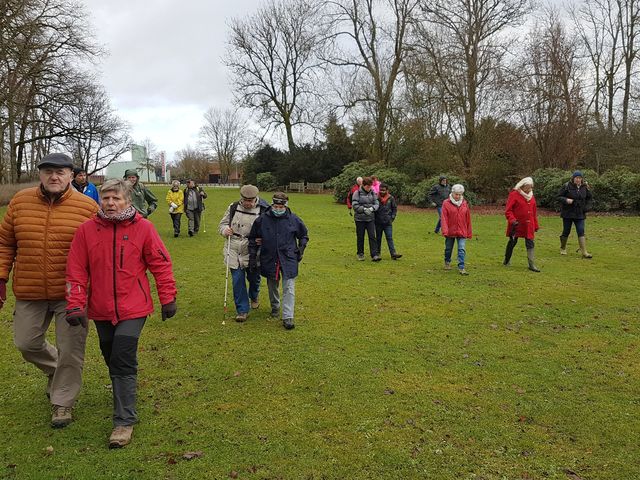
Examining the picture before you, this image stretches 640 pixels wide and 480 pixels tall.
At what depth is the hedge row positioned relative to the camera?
68.4 ft

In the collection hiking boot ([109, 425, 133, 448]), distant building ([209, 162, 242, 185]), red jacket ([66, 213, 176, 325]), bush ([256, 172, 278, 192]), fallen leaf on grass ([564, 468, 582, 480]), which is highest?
distant building ([209, 162, 242, 185])

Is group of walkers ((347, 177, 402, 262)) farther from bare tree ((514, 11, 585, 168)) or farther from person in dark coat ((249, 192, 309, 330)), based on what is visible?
bare tree ((514, 11, 585, 168))

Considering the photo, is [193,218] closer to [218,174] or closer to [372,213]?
[372,213]

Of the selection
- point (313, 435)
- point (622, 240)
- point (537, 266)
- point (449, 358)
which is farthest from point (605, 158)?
point (313, 435)

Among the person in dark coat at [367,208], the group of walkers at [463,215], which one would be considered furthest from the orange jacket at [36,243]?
the person in dark coat at [367,208]

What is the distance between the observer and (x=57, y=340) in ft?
13.1

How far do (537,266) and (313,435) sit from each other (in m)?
8.45

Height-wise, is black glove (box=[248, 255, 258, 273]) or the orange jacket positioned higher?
the orange jacket

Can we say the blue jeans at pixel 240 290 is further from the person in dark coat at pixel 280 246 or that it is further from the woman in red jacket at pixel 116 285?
the woman in red jacket at pixel 116 285

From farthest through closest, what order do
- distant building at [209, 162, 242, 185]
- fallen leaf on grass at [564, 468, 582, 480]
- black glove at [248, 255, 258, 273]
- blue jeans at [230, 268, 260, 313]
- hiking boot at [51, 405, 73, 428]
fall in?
1. distant building at [209, 162, 242, 185]
2. blue jeans at [230, 268, 260, 313]
3. black glove at [248, 255, 258, 273]
4. hiking boot at [51, 405, 73, 428]
5. fallen leaf on grass at [564, 468, 582, 480]

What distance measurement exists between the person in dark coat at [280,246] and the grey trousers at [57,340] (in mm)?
2890

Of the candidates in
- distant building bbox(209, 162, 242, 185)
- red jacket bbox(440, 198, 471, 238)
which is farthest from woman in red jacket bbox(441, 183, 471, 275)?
distant building bbox(209, 162, 242, 185)

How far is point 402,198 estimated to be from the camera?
1093 inches

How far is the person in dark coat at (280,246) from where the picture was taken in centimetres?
654
